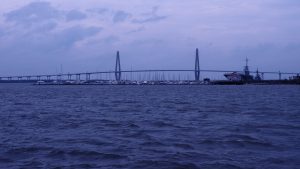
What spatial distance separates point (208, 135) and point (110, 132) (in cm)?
286

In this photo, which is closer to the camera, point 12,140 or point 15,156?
point 15,156

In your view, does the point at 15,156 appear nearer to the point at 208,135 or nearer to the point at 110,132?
the point at 110,132

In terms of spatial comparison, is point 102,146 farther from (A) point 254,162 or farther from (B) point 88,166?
(A) point 254,162

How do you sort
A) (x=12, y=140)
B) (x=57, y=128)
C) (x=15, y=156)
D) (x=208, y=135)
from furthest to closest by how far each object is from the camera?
(x=57, y=128)
(x=208, y=135)
(x=12, y=140)
(x=15, y=156)

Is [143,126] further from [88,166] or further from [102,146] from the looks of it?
[88,166]

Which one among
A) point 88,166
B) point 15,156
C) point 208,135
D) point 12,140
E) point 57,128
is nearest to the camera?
point 88,166

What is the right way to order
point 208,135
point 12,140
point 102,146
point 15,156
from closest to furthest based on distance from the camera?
point 15,156 < point 102,146 < point 12,140 < point 208,135

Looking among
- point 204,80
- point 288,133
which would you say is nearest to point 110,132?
point 288,133

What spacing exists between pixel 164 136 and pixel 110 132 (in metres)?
1.80

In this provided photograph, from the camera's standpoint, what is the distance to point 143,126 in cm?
1561

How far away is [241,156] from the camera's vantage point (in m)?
10.0

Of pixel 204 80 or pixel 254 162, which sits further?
pixel 204 80

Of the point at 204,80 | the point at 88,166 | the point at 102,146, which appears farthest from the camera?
the point at 204,80

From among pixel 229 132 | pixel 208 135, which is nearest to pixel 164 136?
pixel 208 135
